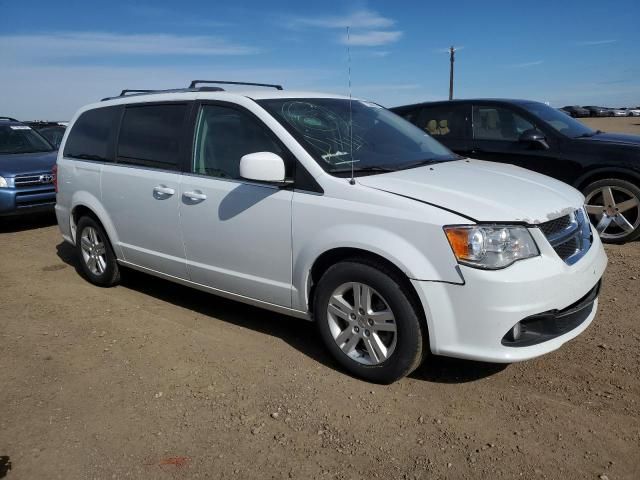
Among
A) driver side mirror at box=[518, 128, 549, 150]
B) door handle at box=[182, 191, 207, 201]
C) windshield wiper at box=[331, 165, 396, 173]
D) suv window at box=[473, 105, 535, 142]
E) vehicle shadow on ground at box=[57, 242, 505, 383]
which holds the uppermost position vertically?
suv window at box=[473, 105, 535, 142]

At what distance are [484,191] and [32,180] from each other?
7.53 meters

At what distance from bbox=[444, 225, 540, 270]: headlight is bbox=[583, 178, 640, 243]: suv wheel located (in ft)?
12.8

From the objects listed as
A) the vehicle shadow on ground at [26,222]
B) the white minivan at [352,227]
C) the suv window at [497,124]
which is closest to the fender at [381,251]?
the white minivan at [352,227]

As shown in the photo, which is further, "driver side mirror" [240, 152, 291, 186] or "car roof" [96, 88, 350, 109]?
"car roof" [96, 88, 350, 109]

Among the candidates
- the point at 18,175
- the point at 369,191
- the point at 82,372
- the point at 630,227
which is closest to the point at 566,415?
the point at 369,191

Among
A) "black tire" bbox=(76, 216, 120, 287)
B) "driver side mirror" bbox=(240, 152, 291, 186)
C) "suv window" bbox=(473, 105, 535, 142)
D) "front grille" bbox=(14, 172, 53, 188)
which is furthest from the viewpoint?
"front grille" bbox=(14, 172, 53, 188)

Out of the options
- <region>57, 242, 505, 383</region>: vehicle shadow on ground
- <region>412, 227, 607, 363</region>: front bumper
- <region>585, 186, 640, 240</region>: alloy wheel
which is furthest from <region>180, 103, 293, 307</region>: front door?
<region>585, 186, 640, 240</region>: alloy wheel

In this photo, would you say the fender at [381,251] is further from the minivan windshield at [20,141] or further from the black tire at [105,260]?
the minivan windshield at [20,141]

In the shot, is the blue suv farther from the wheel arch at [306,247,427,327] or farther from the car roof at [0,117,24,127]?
the wheel arch at [306,247,427,327]

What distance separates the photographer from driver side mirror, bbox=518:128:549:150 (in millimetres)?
6441

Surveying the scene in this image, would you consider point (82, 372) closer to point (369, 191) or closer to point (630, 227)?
point (369, 191)

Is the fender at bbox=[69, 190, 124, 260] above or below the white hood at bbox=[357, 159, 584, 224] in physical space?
below

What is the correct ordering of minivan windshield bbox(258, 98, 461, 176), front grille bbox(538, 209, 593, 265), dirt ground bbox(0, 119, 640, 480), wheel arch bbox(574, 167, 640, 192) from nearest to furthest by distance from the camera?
dirt ground bbox(0, 119, 640, 480) → front grille bbox(538, 209, 593, 265) → minivan windshield bbox(258, 98, 461, 176) → wheel arch bbox(574, 167, 640, 192)

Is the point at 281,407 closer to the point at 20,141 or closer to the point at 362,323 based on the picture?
the point at 362,323
